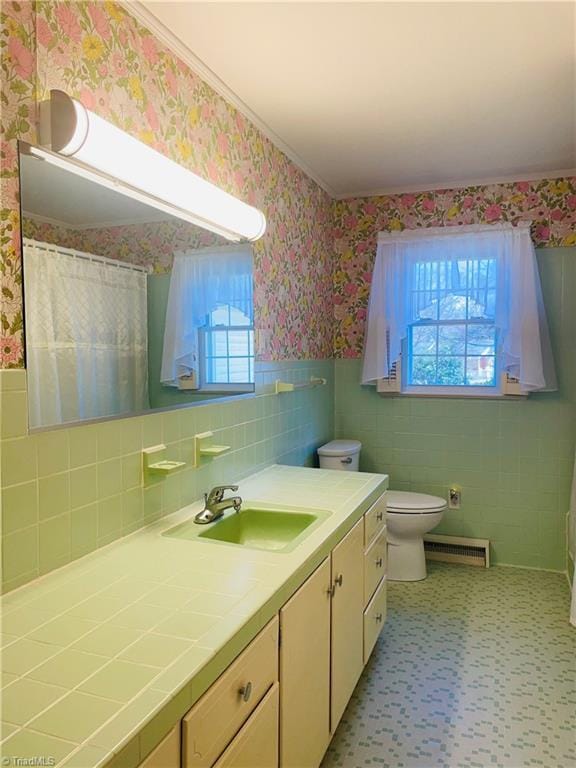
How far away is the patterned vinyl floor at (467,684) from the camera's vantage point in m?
1.92

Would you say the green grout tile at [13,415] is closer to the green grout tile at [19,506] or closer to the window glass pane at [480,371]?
the green grout tile at [19,506]

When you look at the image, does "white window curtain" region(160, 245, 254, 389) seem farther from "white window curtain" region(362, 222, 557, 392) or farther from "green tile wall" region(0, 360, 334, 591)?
"white window curtain" region(362, 222, 557, 392)

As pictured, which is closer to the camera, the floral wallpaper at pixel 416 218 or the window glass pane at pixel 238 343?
the window glass pane at pixel 238 343

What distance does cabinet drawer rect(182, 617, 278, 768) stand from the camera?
100cm

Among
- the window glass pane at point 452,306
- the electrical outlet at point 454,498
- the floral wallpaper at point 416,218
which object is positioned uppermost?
the floral wallpaper at point 416,218

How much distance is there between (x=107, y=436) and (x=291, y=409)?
5.15ft

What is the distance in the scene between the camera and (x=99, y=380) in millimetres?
1574

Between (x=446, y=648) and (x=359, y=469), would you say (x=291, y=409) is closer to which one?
(x=359, y=469)

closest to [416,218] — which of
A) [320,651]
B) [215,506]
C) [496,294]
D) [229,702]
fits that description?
[496,294]

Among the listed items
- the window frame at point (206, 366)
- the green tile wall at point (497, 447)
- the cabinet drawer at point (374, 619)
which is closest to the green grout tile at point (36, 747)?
the window frame at point (206, 366)

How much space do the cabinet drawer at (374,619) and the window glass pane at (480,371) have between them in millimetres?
1564

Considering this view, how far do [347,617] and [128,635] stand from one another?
1094mm

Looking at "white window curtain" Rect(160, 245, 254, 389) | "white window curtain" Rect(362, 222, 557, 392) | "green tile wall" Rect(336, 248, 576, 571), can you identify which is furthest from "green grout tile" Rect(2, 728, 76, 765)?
"green tile wall" Rect(336, 248, 576, 571)

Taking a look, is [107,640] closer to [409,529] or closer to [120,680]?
[120,680]
